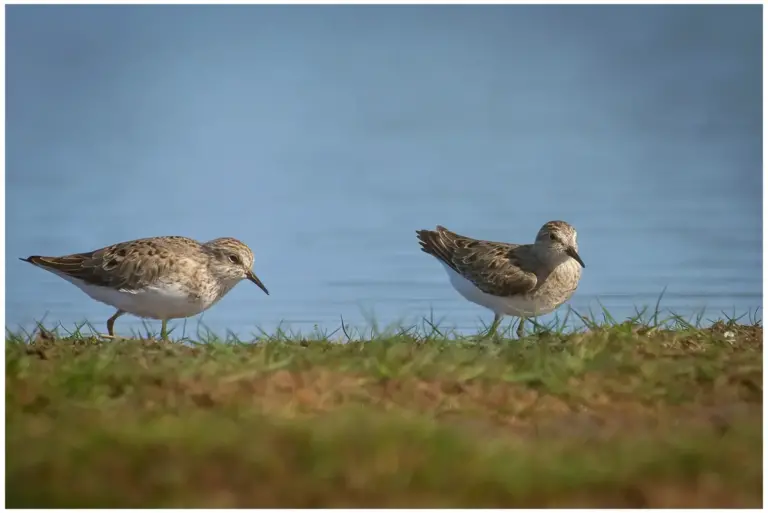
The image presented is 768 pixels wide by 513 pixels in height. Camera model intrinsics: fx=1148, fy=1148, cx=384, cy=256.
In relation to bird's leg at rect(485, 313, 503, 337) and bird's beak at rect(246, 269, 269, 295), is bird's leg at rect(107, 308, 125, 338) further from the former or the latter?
bird's leg at rect(485, 313, 503, 337)

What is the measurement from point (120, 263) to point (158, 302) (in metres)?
0.59

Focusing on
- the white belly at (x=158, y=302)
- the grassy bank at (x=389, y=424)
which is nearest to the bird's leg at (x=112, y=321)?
the white belly at (x=158, y=302)

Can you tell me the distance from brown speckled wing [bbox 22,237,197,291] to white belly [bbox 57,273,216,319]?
2.9 inches

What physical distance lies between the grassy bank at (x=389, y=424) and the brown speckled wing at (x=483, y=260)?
7.43 ft

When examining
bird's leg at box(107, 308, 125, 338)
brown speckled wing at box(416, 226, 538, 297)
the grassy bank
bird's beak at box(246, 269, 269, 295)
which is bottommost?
the grassy bank

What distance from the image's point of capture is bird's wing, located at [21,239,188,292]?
10.3 metres

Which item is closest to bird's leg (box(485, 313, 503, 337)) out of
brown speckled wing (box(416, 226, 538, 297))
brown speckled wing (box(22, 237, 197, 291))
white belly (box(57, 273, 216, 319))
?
brown speckled wing (box(416, 226, 538, 297))

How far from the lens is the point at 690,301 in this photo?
10875mm

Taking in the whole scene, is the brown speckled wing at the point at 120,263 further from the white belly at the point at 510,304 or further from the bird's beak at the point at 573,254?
the bird's beak at the point at 573,254

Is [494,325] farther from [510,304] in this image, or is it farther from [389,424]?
[389,424]

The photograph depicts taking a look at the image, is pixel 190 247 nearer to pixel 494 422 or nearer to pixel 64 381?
pixel 64 381

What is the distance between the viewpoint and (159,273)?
10.2m

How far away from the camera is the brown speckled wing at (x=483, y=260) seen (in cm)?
1091

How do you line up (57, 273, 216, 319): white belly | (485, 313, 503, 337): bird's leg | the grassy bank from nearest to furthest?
the grassy bank → (485, 313, 503, 337): bird's leg → (57, 273, 216, 319): white belly
